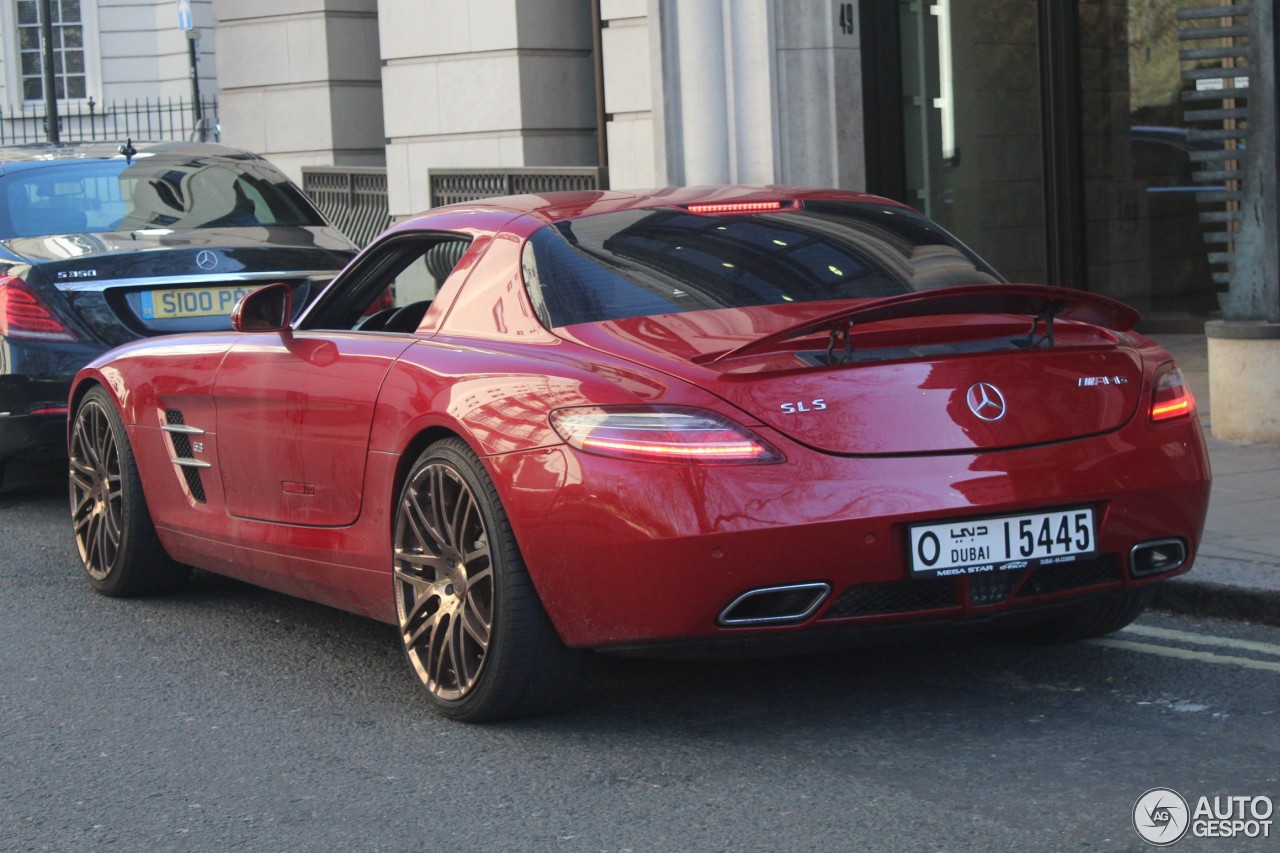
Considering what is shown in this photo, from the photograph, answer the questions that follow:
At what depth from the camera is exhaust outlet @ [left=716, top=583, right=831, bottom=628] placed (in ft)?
14.0

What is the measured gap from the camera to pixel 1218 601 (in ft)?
19.2

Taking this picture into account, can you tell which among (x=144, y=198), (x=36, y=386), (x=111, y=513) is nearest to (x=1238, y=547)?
(x=111, y=513)

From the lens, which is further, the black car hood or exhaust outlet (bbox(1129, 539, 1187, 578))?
the black car hood

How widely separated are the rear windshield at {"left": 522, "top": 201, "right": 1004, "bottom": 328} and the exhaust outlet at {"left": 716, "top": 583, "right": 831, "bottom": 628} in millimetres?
845

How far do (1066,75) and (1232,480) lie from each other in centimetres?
592

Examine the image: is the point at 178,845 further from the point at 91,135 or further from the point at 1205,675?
the point at 91,135

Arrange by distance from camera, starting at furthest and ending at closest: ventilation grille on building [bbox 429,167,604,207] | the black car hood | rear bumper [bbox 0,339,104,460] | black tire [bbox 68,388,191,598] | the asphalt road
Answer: ventilation grille on building [bbox 429,167,604,207], the black car hood, rear bumper [bbox 0,339,104,460], black tire [bbox 68,388,191,598], the asphalt road

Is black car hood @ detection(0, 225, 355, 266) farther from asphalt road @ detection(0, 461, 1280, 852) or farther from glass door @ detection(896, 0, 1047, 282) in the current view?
glass door @ detection(896, 0, 1047, 282)

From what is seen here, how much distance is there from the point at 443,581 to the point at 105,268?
13.6 feet

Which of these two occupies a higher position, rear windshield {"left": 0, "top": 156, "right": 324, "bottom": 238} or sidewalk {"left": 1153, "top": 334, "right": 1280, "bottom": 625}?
rear windshield {"left": 0, "top": 156, "right": 324, "bottom": 238}

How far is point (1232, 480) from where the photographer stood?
7742 millimetres

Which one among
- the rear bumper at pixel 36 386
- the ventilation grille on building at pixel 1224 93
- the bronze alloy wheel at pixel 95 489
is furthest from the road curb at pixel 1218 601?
the rear bumper at pixel 36 386

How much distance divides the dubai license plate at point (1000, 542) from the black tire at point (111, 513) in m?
3.30

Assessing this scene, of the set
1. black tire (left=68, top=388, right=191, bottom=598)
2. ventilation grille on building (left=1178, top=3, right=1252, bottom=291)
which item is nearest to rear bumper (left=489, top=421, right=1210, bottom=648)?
black tire (left=68, top=388, right=191, bottom=598)
